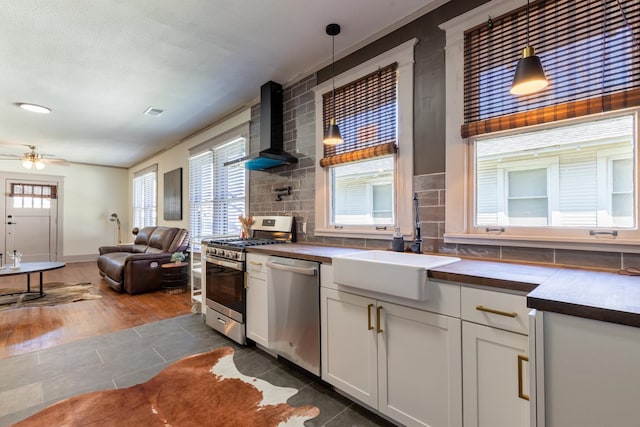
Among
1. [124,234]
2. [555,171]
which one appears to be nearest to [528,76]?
[555,171]

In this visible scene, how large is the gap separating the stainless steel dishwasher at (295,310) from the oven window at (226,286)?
1.48 feet

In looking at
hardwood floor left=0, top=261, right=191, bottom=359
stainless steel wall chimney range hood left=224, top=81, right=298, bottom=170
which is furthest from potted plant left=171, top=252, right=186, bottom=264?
stainless steel wall chimney range hood left=224, top=81, right=298, bottom=170

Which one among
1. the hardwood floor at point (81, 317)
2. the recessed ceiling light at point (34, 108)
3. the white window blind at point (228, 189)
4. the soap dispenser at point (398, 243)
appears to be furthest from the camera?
the white window blind at point (228, 189)

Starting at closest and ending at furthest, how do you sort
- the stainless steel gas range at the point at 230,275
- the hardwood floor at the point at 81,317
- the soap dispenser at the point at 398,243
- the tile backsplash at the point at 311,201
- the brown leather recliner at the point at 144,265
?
the tile backsplash at the point at 311,201 → the soap dispenser at the point at 398,243 → the stainless steel gas range at the point at 230,275 → the hardwood floor at the point at 81,317 → the brown leather recliner at the point at 144,265

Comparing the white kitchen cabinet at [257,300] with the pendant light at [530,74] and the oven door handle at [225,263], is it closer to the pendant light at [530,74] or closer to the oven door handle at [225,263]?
the oven door handle at [225,263]

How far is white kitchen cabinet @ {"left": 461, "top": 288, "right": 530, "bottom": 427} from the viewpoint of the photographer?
120 cm

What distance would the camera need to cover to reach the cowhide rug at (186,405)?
173 centimetres

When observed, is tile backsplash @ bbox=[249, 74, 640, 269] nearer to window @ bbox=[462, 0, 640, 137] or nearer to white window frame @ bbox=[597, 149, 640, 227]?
white window frame @ bbox=[597, 149, 640, 227]

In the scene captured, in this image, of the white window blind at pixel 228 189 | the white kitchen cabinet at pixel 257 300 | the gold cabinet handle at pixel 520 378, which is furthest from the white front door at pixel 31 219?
the gold cabinet handle at pixel 520 378

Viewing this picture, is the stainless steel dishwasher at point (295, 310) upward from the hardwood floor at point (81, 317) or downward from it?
upward

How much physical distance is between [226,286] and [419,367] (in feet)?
6.54

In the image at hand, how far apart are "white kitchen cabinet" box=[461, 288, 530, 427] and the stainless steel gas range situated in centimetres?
191

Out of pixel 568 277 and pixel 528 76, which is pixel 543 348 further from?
pixel 528 76

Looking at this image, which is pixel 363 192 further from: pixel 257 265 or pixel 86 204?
pixel 86 204
